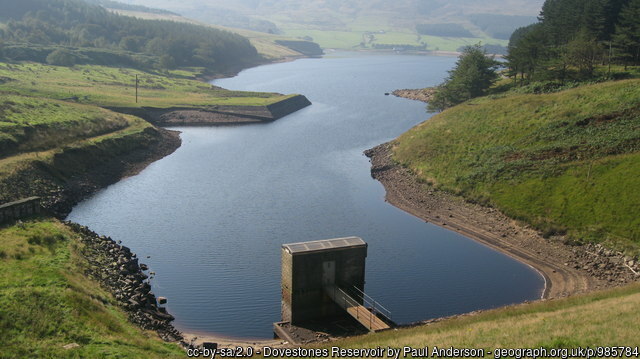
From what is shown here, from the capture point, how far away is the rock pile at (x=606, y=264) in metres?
47.5

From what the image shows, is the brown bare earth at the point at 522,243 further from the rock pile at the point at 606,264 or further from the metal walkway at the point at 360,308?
the metal walkway at the point at 360,308

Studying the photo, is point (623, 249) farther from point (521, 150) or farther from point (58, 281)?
point (58, 281)

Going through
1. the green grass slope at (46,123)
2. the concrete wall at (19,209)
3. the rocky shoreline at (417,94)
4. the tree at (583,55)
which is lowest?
the concrete wall at (19,209)

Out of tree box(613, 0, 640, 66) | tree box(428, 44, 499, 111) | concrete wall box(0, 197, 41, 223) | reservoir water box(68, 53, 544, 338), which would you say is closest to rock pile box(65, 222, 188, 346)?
reservoir water box(68, 53, 544, 338)

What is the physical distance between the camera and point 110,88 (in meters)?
145

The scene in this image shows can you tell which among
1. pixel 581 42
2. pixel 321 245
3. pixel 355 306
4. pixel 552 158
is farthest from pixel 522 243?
pixel 581 42

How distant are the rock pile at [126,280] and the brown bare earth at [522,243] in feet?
95.3

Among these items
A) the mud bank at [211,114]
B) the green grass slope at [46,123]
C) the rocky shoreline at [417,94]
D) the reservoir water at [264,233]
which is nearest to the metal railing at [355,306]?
the reservoir water at [264,233]

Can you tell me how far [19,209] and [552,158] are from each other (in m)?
55.8

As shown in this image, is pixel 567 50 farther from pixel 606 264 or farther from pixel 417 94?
pixel 417 94

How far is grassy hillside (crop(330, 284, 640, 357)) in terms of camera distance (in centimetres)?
2612

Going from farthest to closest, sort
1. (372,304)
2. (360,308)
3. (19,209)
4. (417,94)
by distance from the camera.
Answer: (417,94)
(19,209)
(372,304)
(360,308)

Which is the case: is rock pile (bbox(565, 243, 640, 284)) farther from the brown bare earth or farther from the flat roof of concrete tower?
the flat roof of concrete tower

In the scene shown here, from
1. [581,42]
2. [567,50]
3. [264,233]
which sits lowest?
[264,233]
